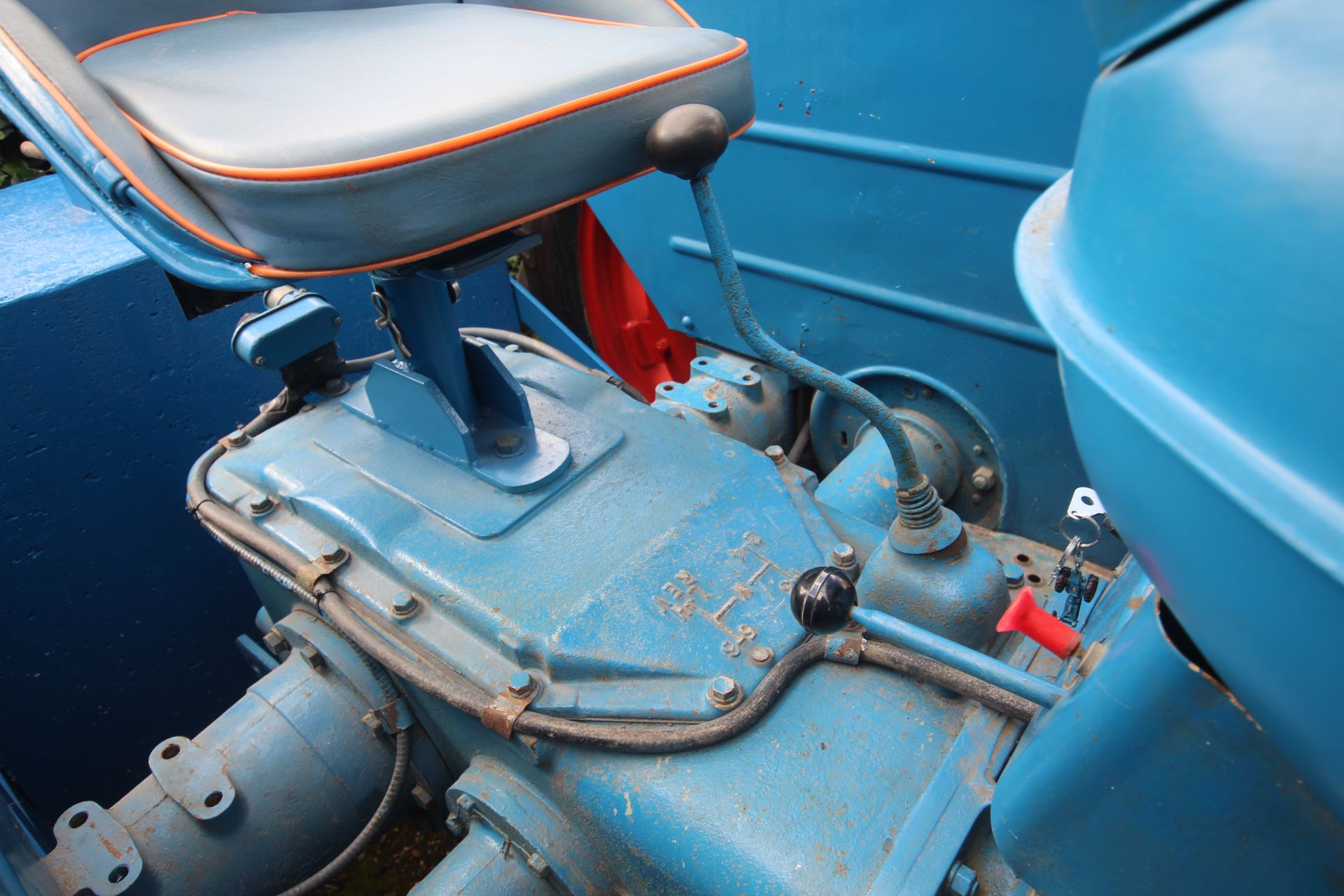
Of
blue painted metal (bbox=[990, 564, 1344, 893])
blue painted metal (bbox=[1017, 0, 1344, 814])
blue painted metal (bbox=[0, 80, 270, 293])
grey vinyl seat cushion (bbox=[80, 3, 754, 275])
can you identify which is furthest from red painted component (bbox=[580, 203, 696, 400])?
blue painted metal (bbox=[1017, 0, 1344, 814])

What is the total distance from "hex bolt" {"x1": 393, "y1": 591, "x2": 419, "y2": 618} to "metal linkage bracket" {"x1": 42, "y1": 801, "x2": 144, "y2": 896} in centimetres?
→ 38

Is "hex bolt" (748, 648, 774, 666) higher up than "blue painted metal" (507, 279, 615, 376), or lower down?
higher up

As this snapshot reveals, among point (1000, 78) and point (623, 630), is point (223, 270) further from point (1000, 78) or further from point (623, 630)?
point (1000, 78)

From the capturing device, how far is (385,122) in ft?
2.43

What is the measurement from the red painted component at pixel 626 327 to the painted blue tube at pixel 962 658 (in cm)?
139

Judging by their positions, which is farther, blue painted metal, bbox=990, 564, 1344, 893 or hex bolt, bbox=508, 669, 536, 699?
hex bolt, bbox=508, 669, 536, 699

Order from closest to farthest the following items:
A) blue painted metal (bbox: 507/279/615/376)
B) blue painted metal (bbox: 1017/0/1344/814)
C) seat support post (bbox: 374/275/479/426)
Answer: blue painted metal (bbox: 1017/0/1344/814), seat support post (bbox: 374/275/479/426), blue painted metal (bbox: 507/279/615/376)

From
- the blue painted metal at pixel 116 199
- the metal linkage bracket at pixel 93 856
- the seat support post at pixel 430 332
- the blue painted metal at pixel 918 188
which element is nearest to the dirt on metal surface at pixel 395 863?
the metal linkage bracket at pixel 93 856

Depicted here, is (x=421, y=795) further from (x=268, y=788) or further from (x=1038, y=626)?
(x=1038, y=626)

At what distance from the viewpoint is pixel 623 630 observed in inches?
36.7

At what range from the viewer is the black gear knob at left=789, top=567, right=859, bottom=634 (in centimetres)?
80

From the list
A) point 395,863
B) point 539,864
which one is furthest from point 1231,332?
point 395,863

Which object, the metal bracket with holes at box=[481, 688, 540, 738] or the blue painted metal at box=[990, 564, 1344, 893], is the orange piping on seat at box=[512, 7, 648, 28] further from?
the blue painted metal at box=[990, 564, 1344, 893]

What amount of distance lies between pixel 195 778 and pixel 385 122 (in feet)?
2.59
